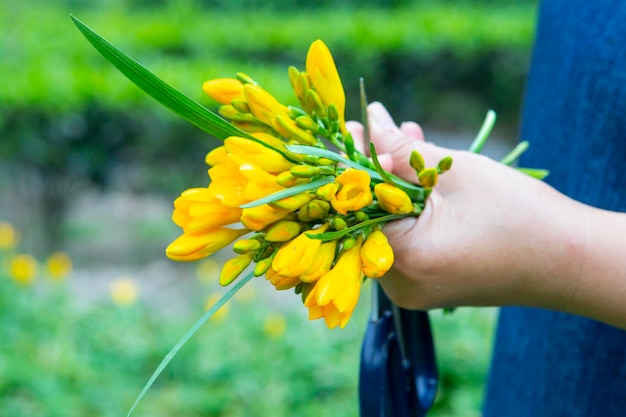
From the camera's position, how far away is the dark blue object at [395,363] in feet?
2.52

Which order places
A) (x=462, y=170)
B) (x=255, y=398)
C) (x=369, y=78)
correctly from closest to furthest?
1. (x=462, y=170)
2. (x=255, y=398)
3. (x=369, y=78)

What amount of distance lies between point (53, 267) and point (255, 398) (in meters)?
0.86

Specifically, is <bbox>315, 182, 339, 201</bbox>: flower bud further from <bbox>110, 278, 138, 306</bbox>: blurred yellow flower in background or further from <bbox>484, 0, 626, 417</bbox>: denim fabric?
<bbox>110, 278, 138, 306</bbox>: blurred yellow flower in background

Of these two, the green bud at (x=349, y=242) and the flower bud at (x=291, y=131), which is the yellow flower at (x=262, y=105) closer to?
the flower bud at (x=291, y=131)

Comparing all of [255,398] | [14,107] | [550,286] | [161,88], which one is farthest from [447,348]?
[14,107]

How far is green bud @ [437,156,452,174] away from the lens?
636 mm

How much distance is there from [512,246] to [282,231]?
22 centimetres

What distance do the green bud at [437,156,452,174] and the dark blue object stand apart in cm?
19

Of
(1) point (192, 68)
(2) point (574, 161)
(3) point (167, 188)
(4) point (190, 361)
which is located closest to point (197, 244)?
(2) point (574, 161)

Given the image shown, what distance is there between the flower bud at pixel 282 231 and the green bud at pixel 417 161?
126 mm

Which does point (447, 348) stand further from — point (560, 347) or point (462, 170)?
point (462, 170)

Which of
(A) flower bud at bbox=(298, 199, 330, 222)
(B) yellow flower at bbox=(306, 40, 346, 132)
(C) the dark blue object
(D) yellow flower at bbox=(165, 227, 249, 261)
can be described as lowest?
(C) the dark blue object

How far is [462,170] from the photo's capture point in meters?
0.69

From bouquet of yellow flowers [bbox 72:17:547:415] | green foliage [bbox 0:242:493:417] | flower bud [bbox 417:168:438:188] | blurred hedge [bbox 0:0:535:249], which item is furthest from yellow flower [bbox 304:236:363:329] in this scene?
blurred hedge [bbox 0:0:535:249]
